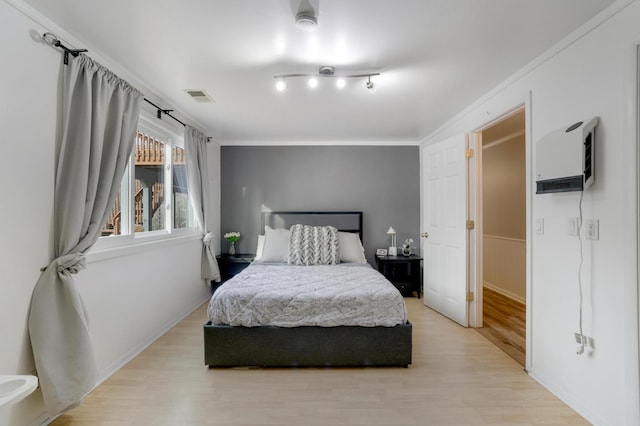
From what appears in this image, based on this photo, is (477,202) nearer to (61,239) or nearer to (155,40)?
(155,40)

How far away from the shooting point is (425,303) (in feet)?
13.6

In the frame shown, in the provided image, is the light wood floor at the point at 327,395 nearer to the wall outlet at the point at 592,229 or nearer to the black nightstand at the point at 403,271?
the wall outlet at the point at 592,229

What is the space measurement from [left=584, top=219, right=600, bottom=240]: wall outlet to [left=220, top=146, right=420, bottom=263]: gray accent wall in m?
3.07

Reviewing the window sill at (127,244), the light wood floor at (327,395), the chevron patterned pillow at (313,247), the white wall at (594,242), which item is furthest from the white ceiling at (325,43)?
the light wood floor at (327,395)

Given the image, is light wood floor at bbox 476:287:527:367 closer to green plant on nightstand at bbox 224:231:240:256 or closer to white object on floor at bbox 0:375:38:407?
white object on floor at bbox 0:375:38:407

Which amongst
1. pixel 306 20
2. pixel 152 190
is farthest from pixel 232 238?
pixel 306 20

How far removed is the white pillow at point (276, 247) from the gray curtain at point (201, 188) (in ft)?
2.48

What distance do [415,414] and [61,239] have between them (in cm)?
247

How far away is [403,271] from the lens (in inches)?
187

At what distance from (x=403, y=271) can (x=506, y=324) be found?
1582 mm

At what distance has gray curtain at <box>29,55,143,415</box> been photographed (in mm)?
1757

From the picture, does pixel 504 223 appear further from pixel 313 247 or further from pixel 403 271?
pixel 313 247

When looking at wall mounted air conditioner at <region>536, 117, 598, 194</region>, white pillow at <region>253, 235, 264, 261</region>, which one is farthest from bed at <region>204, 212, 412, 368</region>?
white pillow at <region>253, 235, 264, 261</region>

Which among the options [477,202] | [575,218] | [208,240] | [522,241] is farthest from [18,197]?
[522,241]
